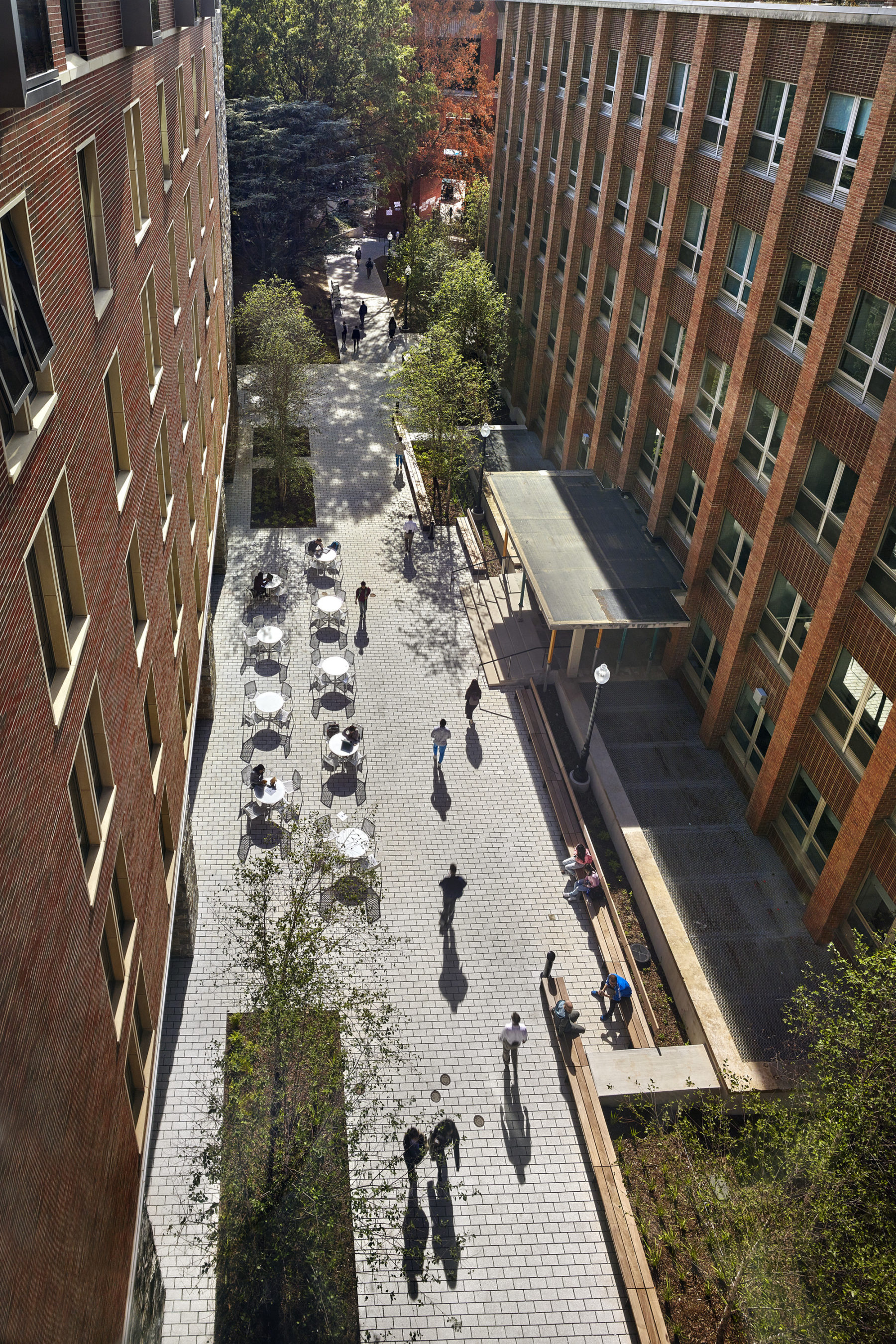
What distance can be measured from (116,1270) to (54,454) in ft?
31.2

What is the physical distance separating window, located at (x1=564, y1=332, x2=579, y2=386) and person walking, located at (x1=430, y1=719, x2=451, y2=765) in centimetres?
1703

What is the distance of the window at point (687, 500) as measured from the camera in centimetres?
2612

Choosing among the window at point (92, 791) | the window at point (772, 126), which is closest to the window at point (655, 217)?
the window at point (772, 126)

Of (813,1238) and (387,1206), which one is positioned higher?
(813,1238)

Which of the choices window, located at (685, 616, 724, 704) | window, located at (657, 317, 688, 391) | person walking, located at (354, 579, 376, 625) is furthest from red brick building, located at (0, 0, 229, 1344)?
window, located at (657, 317, 688, 391)

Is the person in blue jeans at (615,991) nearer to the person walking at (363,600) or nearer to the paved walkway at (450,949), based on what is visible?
the paved walkway at (450,949)

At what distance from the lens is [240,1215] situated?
1413 centimetres

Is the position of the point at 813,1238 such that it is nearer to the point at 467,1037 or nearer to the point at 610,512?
the point at 467,1037

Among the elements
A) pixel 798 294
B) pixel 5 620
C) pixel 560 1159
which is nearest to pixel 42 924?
pixel 5 620

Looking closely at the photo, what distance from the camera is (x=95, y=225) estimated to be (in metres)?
11.6

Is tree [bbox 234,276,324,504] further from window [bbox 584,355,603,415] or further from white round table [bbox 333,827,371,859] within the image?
white round table [bbox 333,827,371,859]

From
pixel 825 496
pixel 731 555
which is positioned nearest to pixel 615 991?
pixel 825 496

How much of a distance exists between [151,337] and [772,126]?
15125 millimetres

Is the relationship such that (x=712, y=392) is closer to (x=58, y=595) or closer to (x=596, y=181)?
(x=596, y=181)
